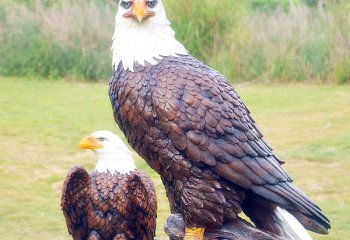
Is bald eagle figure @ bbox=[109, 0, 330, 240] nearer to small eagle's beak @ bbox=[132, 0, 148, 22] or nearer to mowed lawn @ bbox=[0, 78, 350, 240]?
small eagle's beak @ bbox=[132, 0, 148, 22]

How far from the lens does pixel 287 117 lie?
10.4 meters

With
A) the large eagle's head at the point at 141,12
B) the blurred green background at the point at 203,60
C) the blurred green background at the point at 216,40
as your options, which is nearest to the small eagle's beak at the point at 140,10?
the large eagle's head at the point at 141,12

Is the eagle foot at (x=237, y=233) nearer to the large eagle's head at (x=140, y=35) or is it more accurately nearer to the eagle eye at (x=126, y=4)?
the large eagle's head at (x=140, y=35)

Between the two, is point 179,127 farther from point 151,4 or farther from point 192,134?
point 151,4

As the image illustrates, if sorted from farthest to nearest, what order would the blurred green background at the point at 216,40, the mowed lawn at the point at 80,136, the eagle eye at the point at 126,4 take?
the blurred green background at the point at 216,40 < the mowed lawn at the point at 80,136 < the eagle eye at the point at 126,4

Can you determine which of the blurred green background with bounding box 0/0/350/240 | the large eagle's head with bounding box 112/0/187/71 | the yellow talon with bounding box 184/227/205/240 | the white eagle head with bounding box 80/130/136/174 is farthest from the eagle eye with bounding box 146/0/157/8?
the blurred green background with bounding box 0/0/350/240

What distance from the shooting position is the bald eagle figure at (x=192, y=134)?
331 centimetres

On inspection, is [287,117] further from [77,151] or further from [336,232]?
[336,232]

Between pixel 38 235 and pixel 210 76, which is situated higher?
pixel 210 76

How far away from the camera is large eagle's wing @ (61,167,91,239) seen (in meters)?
3.71

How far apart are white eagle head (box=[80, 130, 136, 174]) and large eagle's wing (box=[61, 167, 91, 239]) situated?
128mm

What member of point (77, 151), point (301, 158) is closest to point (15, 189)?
point (77, 151)

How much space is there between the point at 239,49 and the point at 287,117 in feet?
7.93

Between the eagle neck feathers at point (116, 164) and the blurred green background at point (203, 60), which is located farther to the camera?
the blurred green background at point (203, 60)
